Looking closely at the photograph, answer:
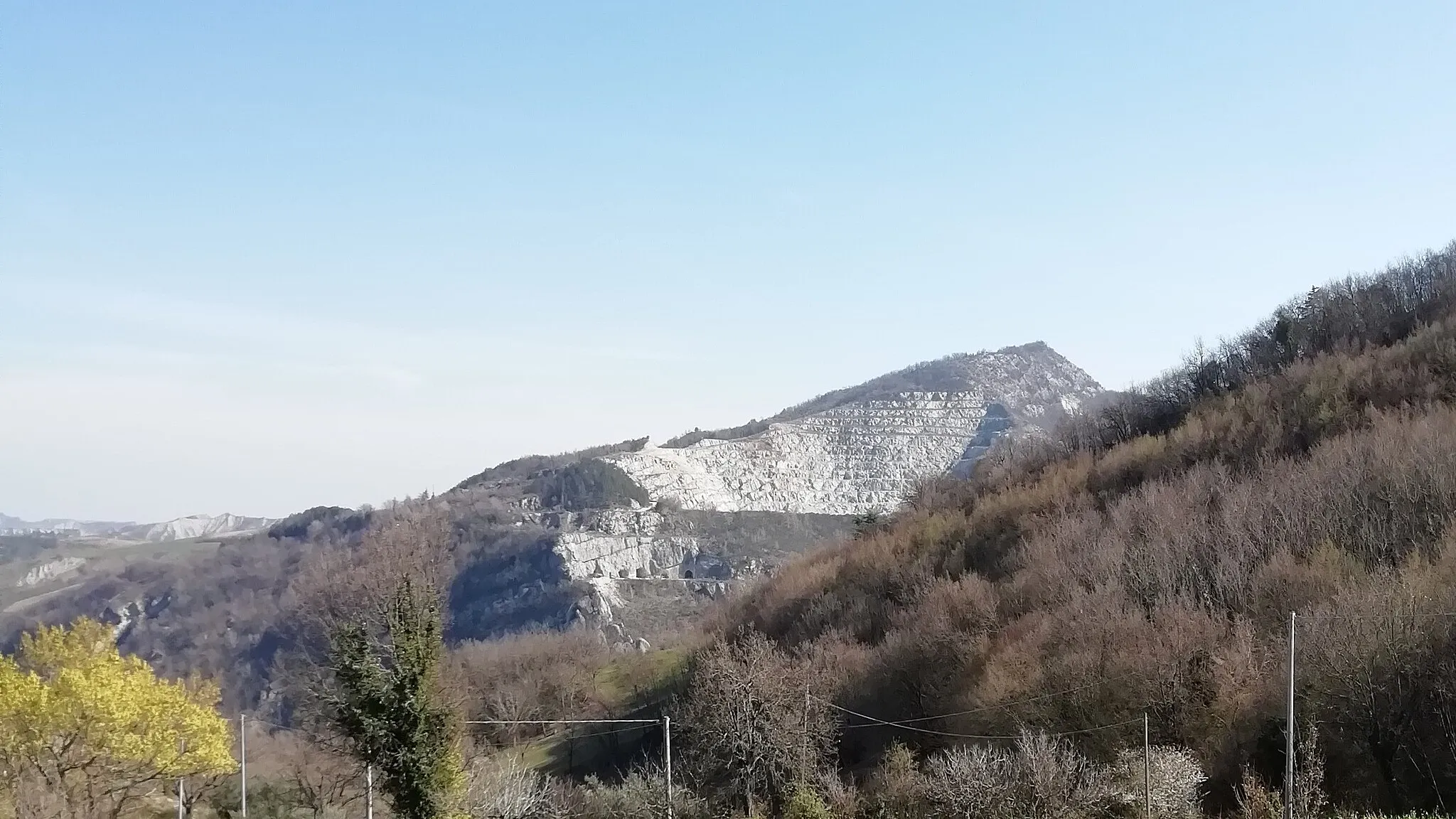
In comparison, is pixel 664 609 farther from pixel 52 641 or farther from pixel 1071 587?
pixel 52 641

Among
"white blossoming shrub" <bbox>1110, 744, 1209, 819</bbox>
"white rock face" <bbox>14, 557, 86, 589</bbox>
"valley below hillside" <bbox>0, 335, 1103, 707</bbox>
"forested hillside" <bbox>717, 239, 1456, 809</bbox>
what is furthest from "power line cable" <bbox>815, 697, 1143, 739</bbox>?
"white rock face" <bbox>14, 557, 86, 589</bbox>

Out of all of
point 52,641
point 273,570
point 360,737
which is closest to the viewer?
point 360,737

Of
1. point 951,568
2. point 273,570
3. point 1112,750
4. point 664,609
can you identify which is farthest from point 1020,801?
point 273,570

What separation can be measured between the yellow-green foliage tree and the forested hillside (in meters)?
24.0

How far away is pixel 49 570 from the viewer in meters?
162

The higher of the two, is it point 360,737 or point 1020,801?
point 360,737

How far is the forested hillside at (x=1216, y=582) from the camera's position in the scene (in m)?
26.5

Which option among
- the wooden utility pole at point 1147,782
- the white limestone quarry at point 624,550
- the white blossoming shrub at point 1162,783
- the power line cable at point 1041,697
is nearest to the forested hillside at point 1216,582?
the power line cable at point 1041,697

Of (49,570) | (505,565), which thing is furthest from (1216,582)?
(49,570)

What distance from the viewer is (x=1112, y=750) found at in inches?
1212

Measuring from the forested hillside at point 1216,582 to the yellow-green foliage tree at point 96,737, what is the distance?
2403 cm

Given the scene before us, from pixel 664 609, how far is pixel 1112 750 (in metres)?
88.2

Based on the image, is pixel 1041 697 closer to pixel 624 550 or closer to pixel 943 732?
pixel 943 732

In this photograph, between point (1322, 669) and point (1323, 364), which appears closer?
point (1322, 669)
